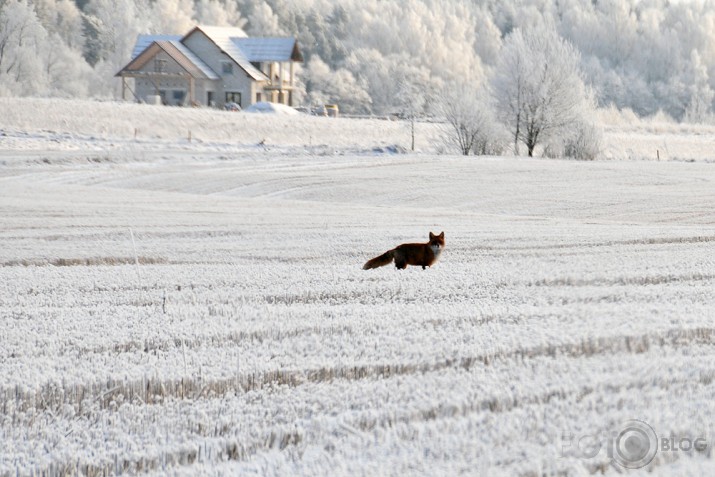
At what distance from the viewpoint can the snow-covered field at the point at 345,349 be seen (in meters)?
4.66

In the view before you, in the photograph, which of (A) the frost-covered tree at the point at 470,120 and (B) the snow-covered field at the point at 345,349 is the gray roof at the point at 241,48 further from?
(B) the snow-covered field at the point at 345,349

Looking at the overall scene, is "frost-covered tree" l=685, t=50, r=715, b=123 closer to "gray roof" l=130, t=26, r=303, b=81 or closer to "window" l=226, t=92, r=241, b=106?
"gray roof" l=130, t=26, r=303, b=81

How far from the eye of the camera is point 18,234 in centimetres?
1661

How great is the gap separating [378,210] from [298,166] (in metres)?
17.0

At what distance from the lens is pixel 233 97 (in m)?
77.7

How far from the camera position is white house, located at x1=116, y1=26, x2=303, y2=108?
7362 cm

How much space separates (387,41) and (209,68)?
73.0 metres

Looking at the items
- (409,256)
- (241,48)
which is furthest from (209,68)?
(409,256)

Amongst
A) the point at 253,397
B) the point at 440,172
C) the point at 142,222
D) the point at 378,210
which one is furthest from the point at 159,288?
the point at 440,172

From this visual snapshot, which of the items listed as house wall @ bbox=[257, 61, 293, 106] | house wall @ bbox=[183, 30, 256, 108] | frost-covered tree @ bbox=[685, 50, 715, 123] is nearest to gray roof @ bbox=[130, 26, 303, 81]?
house wall @ bbox=[183, 30, 256, 108]

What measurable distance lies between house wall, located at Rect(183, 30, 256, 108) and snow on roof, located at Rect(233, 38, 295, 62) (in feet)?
7.99

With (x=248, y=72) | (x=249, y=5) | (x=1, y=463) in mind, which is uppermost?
(x=249, y=5)

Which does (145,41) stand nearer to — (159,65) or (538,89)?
Answer: (159,65)

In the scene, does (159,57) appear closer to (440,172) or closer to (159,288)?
(440,172)
